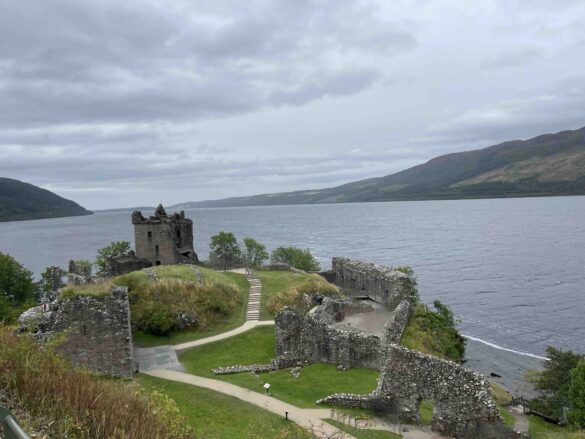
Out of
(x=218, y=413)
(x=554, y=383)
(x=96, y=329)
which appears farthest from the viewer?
(x=554, y=383)

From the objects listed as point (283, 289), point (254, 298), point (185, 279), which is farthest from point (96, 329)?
point (283, 289)

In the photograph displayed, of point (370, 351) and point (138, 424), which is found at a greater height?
point (138, 424)

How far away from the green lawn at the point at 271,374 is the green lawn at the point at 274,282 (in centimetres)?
486

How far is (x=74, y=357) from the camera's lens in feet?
88.1

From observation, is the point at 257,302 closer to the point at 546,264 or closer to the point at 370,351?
the point at 370,351

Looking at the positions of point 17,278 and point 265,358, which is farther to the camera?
point 17,278

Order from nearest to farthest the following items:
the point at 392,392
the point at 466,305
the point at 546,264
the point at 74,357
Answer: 1. the point at 392,392
2. the point at 74,357
3. the point at 466,305
4. the point at 546,264

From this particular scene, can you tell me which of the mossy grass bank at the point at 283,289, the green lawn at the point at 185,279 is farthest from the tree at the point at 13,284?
the mossy grass bank at the point at 283,289

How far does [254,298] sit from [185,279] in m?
6.93

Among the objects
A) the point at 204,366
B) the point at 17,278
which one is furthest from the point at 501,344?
the point at 17,278

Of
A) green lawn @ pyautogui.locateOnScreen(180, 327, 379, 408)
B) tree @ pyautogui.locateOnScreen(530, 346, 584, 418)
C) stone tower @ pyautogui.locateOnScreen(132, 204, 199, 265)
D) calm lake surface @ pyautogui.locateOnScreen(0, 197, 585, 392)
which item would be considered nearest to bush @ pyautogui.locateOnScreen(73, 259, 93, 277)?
stone tower @ pyautogui.locateOnScreen(132, 204, 199, 265)

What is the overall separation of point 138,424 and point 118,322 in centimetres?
2079

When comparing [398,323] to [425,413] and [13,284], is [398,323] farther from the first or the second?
[13,284]

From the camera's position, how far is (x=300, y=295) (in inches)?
1692
